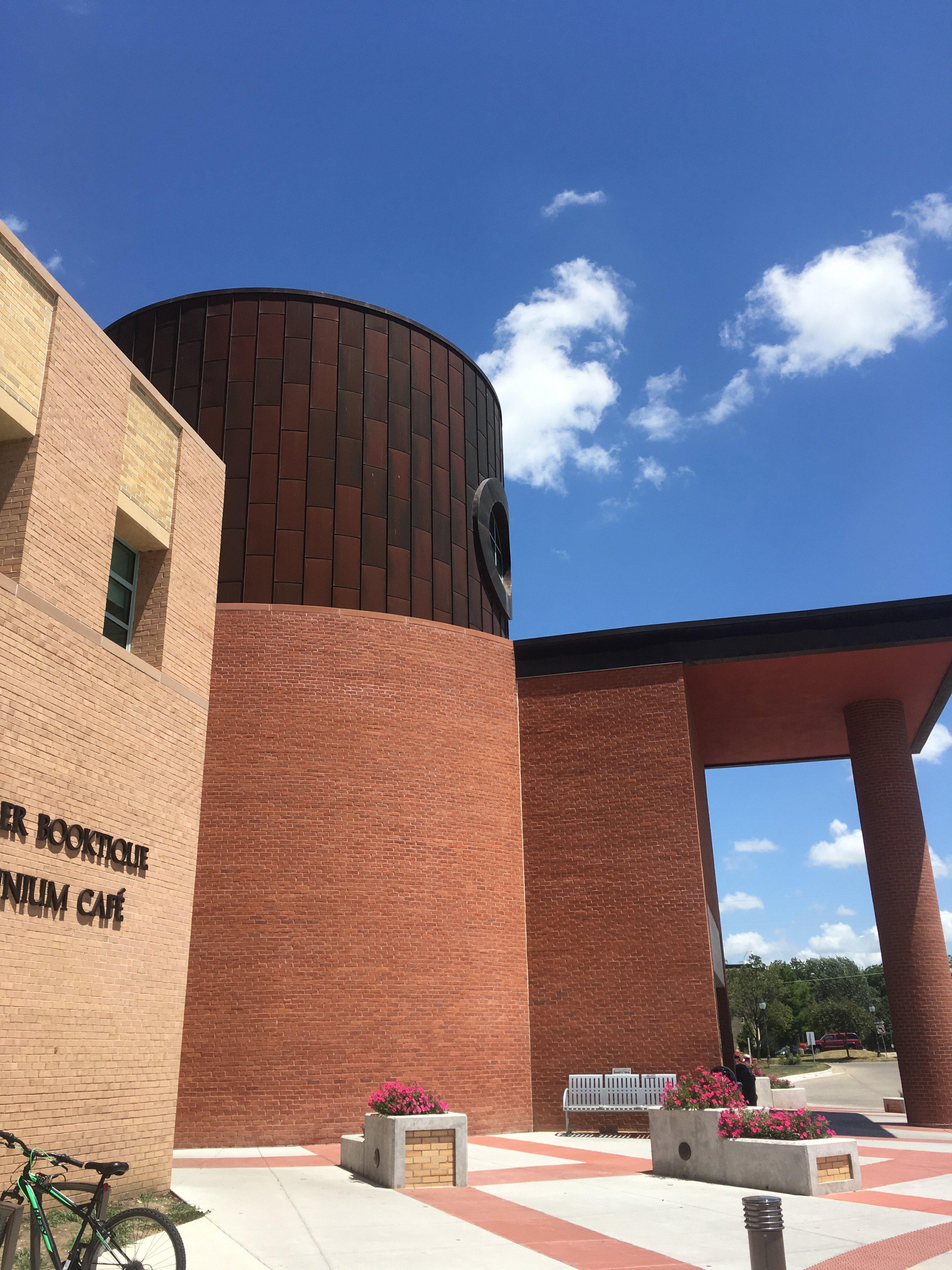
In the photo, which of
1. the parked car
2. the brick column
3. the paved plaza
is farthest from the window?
the parked car

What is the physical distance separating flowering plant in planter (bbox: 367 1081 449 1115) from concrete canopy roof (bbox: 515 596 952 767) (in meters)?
10.4

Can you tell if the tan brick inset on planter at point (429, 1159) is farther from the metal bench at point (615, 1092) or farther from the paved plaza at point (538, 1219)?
the metal bench at point (615, 1092)

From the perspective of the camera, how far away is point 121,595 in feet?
44.3

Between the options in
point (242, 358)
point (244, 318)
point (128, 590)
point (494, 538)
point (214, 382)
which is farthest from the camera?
point (494, 538)

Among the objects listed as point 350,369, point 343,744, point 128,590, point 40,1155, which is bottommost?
point 40,1155

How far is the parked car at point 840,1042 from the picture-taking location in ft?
246

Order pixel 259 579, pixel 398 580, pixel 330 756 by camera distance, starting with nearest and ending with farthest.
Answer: pixel 330 756
pixel 259 579
pixel 398 580

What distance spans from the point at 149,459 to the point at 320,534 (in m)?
7.41

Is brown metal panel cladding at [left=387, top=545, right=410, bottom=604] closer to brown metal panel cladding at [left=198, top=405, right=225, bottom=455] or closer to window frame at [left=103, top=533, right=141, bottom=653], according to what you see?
brown metal panel cladding at [left=198, top=405, right=225, bottom=455]

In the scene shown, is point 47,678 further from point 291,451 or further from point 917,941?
point 917,941

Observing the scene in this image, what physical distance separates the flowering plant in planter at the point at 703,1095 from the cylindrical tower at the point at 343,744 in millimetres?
5823

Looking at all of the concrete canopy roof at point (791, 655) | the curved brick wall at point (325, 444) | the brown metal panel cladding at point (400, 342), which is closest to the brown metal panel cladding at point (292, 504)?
the curved brick wall at point (325, 444)

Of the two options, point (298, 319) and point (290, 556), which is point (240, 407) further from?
point (290, 556)

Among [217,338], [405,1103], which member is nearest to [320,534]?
[217,338]
